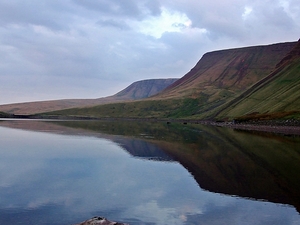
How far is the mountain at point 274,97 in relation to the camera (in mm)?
117125

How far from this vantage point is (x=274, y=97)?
138750 millimetres

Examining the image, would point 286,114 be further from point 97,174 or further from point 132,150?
point 97,174

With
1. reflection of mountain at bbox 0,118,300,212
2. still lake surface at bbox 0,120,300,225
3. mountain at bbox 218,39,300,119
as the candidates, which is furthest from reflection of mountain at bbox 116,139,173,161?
mountain at bbox 218,39,300,119

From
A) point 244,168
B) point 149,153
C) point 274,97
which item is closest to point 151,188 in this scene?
point 244,168

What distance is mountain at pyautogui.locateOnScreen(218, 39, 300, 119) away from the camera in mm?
117125

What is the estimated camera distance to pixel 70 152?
48.9 m

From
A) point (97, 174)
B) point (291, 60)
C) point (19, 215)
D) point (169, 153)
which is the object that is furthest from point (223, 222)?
point (291, 60)

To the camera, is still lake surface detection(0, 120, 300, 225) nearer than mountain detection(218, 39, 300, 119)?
Yes

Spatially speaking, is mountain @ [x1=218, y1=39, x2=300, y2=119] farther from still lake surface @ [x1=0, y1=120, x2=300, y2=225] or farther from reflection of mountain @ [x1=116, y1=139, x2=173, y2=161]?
still lake surface @ [x1=0, y1=120, x2=300, y2=225]

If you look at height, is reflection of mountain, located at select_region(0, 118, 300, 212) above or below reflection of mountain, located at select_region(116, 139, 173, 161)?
below

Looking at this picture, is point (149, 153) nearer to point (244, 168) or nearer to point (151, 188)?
point (244, 168)

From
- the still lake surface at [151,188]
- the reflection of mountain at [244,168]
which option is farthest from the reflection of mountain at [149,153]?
the still lake surface at [151,188]

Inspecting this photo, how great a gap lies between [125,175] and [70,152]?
18.3 metres

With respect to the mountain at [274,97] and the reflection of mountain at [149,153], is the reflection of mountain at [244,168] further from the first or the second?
the mountain at [274,97]
